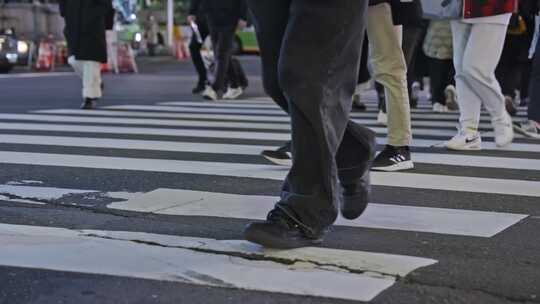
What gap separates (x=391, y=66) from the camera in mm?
6023

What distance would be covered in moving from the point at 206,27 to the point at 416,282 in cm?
1018

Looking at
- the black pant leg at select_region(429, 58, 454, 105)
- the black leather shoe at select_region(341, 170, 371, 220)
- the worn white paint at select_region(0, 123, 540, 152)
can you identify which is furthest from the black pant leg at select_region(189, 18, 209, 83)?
the black leather shoe at select_region(341, 170, 371, 220)

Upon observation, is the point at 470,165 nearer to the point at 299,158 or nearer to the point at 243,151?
the point at 243,151

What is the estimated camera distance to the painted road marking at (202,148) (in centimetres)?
664

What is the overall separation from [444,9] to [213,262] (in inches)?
140

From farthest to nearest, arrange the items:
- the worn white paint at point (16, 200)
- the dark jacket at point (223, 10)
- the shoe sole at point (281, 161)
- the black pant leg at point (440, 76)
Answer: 1. the dark jacket at point (223, 10)
2. the black pant leg at point (440, 76)
3. the shoe sole at point (281, 161)
4. the worn white paint at point (16, 200)

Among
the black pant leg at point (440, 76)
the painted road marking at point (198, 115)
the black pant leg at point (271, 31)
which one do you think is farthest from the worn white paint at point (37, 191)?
the black pant leg at point (440, 76)

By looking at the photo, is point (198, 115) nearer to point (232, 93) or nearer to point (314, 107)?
point (232, 93)

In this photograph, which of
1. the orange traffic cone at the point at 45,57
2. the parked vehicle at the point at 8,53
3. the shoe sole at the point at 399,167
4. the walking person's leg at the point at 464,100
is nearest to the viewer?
the shoe sole at the point at 399,167

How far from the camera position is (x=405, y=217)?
476 centimetres

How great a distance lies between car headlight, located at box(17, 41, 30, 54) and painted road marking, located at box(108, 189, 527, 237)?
16912 millimetres

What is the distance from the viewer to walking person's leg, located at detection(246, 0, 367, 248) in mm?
3799

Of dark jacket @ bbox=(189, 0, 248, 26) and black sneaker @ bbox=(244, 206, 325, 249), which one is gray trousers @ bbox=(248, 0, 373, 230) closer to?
black sneaker @ bbox=(244, 206, 325, 249)

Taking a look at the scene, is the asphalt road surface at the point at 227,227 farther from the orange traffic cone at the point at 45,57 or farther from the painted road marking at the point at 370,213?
the orange traffic cone at the point at 45,57
